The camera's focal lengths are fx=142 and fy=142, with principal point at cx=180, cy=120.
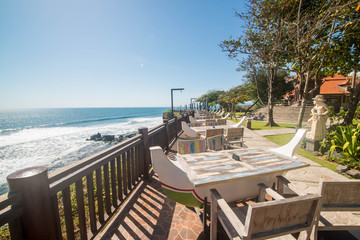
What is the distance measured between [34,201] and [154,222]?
5.92 feet

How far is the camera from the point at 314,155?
5.36m

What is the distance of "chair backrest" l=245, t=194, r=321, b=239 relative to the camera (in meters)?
1.20

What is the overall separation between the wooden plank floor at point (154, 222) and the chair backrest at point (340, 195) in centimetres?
163

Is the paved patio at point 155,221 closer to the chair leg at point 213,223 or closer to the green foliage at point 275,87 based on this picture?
the chair leg at point 213,223

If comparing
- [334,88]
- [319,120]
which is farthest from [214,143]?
[334,88]

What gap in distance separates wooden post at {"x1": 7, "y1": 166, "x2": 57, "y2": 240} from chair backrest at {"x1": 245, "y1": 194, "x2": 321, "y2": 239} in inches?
66.5

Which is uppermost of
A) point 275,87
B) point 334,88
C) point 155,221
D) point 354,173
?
point 275,87

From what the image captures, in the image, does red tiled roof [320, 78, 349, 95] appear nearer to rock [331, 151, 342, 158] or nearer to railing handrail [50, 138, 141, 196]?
rock [331, 151, 342, 158]

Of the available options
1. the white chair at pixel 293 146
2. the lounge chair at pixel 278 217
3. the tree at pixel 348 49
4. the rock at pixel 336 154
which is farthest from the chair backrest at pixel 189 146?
the tree at pixel 348 49

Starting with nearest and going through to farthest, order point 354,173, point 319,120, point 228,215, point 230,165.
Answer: point 228,215
point 230,165
point 354,173
point 319,120

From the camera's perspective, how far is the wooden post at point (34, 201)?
3.44 feet

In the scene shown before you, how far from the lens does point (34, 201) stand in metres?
1.12

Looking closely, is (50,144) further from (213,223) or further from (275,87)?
(275,87)

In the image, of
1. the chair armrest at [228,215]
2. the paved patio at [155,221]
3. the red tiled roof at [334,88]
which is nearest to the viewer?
the chair armrest at [228,215]
